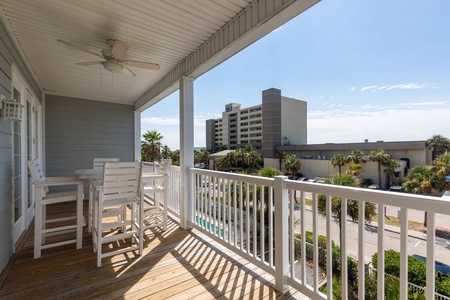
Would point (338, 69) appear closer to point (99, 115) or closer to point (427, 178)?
point (427, 178)

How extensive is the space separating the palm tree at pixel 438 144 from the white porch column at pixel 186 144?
14.2 meters

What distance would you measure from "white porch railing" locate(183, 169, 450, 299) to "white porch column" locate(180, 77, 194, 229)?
0.10 meters

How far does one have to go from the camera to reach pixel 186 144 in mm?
3379

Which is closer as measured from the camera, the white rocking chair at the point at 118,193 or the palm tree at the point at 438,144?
the white rocking chair at the point at 118,193

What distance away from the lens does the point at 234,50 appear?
2.61 meters

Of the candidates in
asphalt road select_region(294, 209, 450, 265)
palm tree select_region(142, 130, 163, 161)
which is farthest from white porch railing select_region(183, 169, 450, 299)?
palm tree select_region(142, 130, 163, 161)

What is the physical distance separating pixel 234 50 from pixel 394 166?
667 inches

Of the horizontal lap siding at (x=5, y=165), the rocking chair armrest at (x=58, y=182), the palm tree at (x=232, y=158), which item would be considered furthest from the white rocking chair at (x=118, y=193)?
the palm tree at (x=232, y=158)

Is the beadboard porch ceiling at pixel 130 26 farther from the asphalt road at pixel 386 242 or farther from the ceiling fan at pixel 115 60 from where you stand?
the asphalt road at pixel 386 242

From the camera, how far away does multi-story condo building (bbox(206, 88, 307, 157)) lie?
35250 mm

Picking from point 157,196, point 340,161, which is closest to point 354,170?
point 340,161

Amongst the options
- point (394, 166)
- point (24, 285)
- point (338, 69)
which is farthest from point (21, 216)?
point (338, 69)

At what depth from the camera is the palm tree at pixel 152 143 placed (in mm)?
16781

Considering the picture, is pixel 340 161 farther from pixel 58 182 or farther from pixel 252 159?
pixel 58 182
